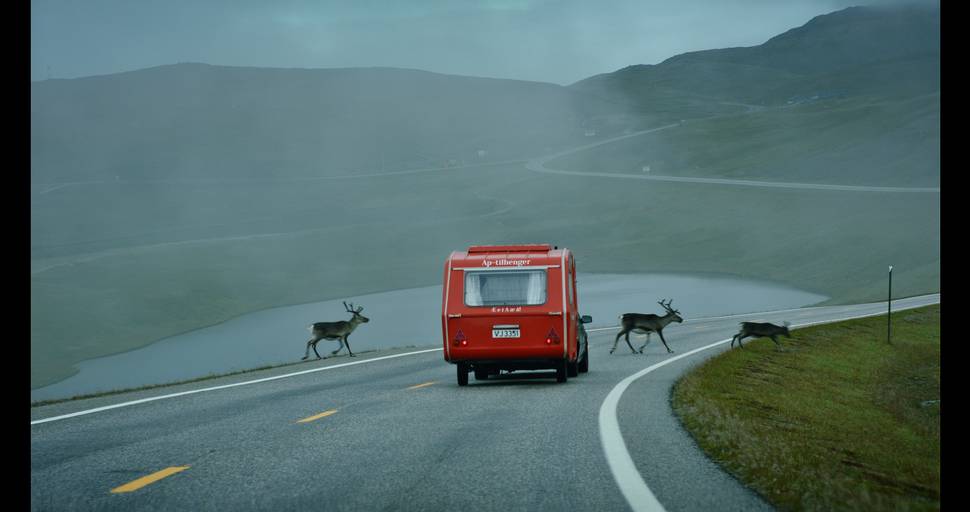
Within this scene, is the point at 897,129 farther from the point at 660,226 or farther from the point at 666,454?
the point at 666,454

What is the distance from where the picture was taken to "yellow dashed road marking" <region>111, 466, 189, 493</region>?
29.5 feet

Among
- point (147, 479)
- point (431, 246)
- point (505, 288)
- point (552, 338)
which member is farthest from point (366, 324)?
point (147, 479)

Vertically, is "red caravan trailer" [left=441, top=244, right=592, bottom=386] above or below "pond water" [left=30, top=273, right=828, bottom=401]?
above

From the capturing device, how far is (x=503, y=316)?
20.2m

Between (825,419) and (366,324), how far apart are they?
88.4 m

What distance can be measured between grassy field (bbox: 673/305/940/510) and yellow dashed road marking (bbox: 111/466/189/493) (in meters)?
5.17

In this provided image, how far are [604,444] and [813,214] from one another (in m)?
132

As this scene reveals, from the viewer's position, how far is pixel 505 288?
66.8 feet

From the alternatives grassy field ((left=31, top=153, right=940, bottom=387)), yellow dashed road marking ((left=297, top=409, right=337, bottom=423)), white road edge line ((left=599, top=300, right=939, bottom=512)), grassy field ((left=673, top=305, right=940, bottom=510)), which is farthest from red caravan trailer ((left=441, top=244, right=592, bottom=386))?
grassy field ((left=31, top=153, right=940, bottom=387))

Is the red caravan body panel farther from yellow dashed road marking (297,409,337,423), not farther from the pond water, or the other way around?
the pond water

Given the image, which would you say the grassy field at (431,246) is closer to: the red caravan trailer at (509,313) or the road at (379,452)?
the red caravan trailer at (509,313)

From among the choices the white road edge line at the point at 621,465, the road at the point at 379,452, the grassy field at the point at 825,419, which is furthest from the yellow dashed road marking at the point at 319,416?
the grassy field at the point at 825,419

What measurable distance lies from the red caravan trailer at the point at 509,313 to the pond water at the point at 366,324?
54.0m
